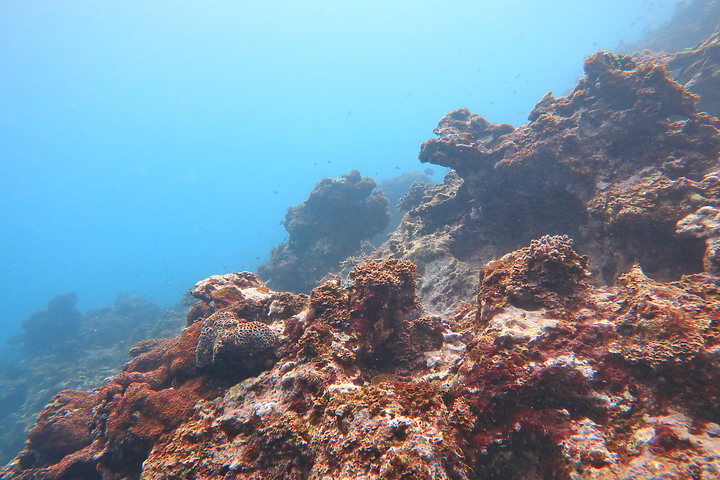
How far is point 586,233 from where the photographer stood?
26.6 feet

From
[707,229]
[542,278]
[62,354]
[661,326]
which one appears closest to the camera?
[661,326]

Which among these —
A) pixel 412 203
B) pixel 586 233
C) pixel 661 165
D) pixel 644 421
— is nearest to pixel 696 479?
pixel 644 421

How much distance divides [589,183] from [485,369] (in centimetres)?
775

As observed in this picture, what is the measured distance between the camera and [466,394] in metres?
3.32

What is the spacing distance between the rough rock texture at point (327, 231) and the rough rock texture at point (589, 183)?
6875 mm

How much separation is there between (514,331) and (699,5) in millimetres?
50478

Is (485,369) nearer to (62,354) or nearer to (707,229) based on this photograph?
(707,229)

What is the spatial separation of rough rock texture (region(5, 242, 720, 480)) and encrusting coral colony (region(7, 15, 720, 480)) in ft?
0.06

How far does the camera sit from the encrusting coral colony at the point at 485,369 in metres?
2.69

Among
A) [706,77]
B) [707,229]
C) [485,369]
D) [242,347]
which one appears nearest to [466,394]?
[485,369]

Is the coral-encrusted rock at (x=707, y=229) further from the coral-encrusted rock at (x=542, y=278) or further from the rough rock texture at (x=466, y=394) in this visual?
the coral-encrusted rock at (x=542, y=278)

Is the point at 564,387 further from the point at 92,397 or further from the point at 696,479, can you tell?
the point at 92,397

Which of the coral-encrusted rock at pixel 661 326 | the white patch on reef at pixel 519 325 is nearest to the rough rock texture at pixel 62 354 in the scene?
the white patch on reef at pixel 519 325

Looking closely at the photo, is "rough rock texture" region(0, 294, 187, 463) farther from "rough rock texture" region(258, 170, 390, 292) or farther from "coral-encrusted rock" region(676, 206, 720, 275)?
"coral-encrusted rock" region(676, 206, 720, 275)
